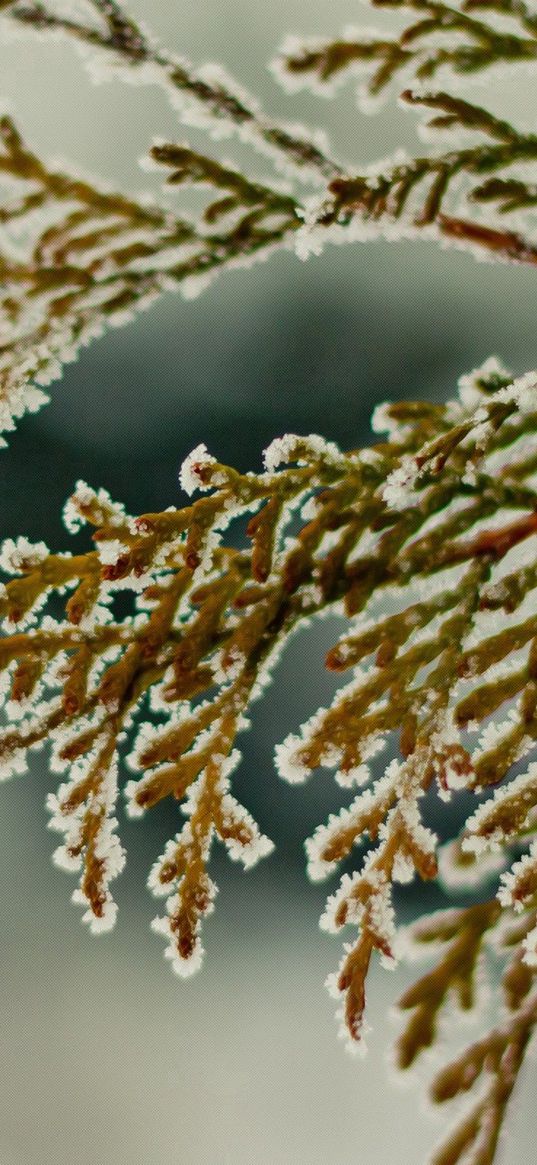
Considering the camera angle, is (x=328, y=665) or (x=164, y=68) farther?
(x=164, y=68)

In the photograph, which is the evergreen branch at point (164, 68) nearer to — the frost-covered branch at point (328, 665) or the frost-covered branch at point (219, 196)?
the frost-covered branch at point (219, 196)

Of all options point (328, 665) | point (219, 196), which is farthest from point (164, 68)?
point (328, 665)

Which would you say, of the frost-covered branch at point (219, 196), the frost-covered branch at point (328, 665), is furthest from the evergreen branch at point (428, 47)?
the frost-covered branch at point (328, 665)

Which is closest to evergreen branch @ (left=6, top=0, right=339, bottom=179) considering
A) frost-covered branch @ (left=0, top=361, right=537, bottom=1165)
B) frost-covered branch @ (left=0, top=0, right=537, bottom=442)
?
frost-covered branch @ (left=0, top=0, right=537, bottom=442)

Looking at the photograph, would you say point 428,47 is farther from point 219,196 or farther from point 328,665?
point 328,665

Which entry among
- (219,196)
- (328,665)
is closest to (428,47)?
(219,196)

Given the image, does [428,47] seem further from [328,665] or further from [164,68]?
[328,665]

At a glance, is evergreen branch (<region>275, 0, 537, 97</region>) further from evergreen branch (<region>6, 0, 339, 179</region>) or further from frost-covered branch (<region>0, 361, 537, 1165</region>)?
frost-covered branch (<region>0, 361, 537, 1165</region>)

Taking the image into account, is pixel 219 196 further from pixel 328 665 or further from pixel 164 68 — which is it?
pixel 328 665

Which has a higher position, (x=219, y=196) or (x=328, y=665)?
(x=219, y=196)

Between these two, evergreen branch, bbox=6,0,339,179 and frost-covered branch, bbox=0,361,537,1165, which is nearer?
frost-covered branch, bbox=0,361,537,1165

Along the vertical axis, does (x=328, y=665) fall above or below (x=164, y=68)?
below

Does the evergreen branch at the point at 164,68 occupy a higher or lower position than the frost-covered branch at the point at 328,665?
higher
